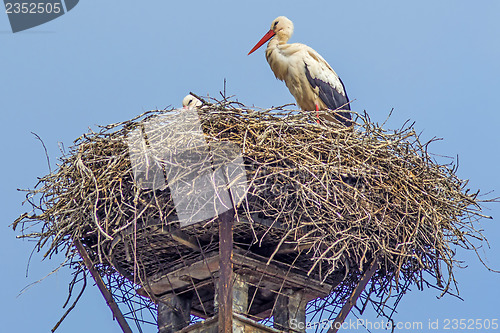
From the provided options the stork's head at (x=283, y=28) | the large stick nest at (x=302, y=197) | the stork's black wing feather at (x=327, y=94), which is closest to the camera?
the large stick nest at (x=302, y=197)

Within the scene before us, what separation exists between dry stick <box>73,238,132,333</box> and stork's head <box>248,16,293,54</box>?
363 centimetres

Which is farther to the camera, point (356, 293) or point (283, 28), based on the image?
point (283, 28)

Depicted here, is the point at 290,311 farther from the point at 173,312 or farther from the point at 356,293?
the point at 173,312

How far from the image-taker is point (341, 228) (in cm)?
933

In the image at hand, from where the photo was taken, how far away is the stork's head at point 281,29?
12234mm

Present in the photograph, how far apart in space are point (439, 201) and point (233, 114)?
206 centimetres

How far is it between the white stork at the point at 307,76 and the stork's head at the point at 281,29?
1.23 ft

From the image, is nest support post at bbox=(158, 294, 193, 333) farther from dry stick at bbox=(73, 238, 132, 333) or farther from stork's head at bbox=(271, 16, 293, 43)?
stork's head at bbox=(271, 16, 293, 43)

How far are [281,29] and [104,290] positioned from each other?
3.91 metres

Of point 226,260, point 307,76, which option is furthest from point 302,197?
point 307,76

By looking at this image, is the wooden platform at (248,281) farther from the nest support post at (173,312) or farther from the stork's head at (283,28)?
the stork's head at (283,28)

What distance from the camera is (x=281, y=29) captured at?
483 inches

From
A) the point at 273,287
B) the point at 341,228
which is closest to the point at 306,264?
the point at 273,287

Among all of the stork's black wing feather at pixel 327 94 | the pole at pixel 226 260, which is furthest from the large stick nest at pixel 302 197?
the stork's black wing feather at pixel 327 94
